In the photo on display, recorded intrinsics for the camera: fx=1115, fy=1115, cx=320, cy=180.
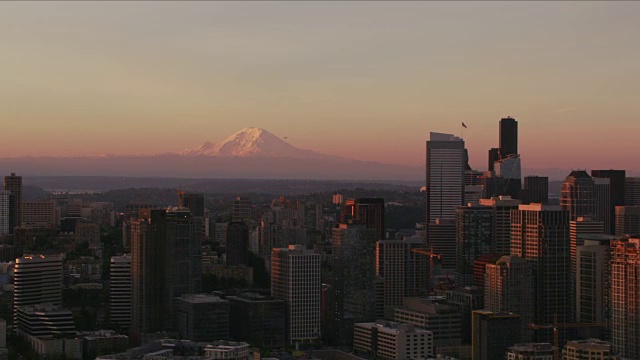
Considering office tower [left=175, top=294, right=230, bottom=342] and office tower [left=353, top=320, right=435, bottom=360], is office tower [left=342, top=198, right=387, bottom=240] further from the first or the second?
office tower [left=353, top=320, right=435, bottom=360]

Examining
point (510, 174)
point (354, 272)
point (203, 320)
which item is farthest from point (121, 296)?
point (510, 174)

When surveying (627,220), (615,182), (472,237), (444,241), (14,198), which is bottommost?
(444,241)

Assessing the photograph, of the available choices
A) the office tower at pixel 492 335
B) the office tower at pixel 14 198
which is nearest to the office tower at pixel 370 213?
the office tower at pixel 14 198

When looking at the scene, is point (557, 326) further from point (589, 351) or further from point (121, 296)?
point (121, 296)

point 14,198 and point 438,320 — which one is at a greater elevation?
point 14,198

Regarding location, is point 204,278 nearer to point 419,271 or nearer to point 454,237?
point 419,271

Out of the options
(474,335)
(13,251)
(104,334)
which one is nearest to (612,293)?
(474,335)
